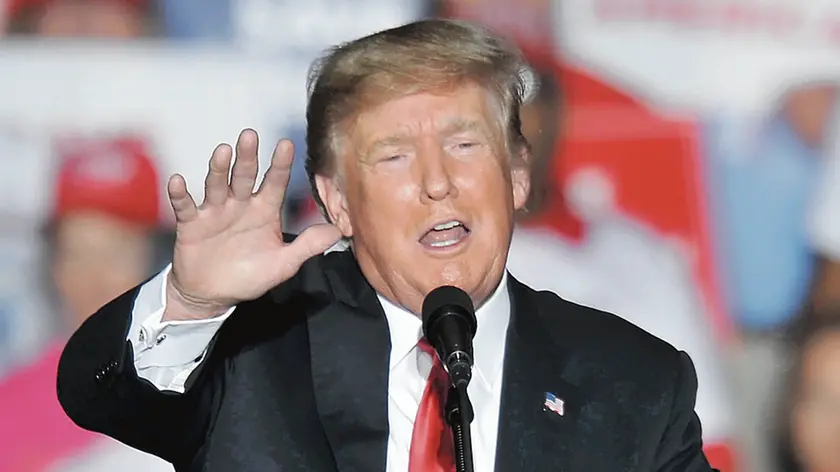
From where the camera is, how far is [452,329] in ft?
4.47

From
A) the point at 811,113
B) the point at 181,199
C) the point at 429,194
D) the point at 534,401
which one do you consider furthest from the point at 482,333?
the point at 811,113

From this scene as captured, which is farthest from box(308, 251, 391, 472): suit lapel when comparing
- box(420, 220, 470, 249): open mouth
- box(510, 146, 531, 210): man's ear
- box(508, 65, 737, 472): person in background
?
box(508, 65, 737, 472): person in background

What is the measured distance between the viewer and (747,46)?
3139 millimetres

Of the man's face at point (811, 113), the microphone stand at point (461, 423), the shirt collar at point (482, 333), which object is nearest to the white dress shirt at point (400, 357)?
the shirt collar at point (482, 333)

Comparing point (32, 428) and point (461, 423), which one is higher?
point (461, 423)

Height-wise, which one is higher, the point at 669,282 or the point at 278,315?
the point at 278,315

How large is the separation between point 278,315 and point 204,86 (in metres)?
1.31

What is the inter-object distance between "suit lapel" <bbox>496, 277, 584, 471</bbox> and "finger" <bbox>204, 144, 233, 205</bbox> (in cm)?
47

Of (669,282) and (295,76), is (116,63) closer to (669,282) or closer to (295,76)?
(295,76)

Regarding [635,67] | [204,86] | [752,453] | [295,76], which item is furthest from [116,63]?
[752,453]

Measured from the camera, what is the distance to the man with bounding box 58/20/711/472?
5.09 ft

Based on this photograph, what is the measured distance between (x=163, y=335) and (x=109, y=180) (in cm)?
141

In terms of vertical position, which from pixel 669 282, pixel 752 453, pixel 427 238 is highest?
pixel 427 238

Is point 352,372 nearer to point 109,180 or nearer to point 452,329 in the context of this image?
point 452,329
